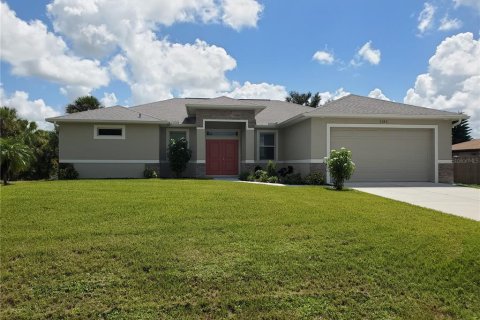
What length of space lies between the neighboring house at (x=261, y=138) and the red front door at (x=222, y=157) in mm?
57

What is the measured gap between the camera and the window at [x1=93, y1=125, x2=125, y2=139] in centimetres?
Answer: 1777

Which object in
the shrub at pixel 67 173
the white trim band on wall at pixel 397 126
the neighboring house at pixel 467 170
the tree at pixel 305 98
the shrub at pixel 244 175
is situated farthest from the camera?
the tree at pixel 305 98

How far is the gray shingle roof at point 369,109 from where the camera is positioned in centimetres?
1564

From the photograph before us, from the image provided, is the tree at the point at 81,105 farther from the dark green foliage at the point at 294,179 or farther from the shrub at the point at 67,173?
the dark green foliage at the point at 294,179

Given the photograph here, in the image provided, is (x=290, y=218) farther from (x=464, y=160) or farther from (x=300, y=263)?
(x=464, y=160)

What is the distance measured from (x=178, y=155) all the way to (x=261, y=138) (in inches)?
200

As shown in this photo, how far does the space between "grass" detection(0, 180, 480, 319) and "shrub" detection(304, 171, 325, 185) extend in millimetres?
7732

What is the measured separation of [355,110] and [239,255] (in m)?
12.6

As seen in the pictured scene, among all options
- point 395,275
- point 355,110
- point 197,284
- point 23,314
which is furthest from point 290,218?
point 355,110

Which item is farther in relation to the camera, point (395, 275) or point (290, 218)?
point (290, 218)

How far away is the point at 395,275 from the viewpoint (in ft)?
15.8

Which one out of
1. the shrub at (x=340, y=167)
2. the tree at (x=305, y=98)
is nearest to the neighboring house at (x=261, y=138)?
the shrub at (x=340, y=167)

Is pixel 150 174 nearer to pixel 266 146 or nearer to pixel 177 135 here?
pixel 177 135

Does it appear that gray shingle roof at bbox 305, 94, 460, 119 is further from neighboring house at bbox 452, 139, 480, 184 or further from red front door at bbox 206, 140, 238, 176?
red front door at bbox 206, 140, 238, 176
